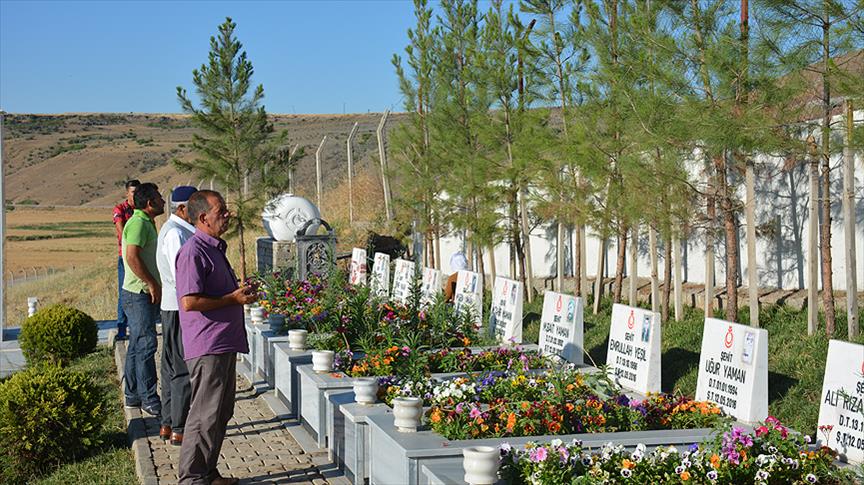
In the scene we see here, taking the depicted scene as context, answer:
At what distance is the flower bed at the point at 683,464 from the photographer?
4.60 meters

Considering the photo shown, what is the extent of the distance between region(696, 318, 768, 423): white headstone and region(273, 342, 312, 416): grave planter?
3020mm

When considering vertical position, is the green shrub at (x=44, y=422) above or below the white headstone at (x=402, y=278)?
below

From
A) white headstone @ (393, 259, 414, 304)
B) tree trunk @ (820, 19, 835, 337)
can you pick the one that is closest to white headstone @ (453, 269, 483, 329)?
white headstone @ (393, 259, 414, 304)

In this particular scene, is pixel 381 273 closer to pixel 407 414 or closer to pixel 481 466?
pixel 407 414

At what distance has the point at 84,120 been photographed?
10244 centimetres

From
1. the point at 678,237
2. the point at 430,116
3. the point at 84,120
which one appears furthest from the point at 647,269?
the point at 84,120

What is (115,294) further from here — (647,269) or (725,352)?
(725,352)

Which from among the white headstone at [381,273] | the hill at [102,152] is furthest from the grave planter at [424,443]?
the hill at [102,152]

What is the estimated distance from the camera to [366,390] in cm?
627

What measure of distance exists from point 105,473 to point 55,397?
0.76 metres

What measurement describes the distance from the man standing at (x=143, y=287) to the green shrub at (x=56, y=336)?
14.1 ft

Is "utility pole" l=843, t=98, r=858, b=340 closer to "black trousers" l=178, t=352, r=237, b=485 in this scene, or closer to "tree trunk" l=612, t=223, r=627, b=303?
"tree trunk" l=612, t=223, r=627, b=303

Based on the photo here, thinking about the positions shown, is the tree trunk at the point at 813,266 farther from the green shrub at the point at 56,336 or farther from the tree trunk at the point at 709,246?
the green shrub at the point at 56,336

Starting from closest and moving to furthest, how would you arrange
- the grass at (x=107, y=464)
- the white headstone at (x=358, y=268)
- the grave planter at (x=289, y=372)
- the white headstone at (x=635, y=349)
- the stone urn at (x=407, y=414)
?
the stone urn at (x=407, y=414)
the grass at (x=107, y=464)
the white headstone at (x=635, y=349)
the grave planter at (x=289, y=372)
the white headstone at (x=358, y=268)
